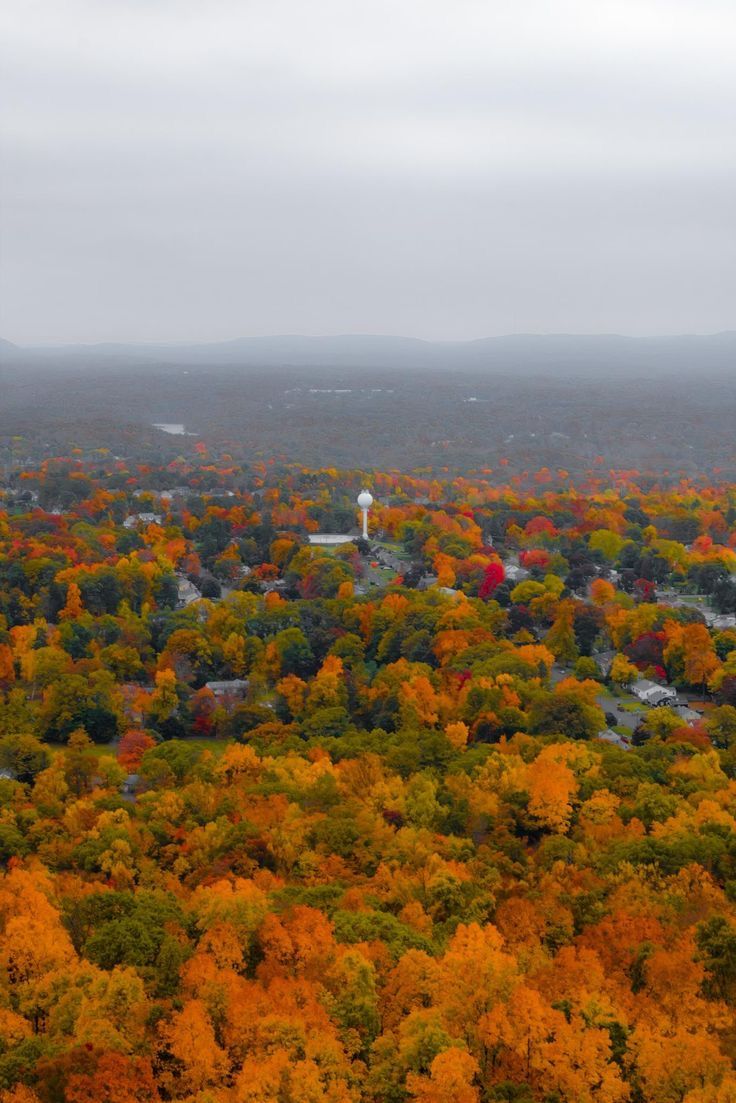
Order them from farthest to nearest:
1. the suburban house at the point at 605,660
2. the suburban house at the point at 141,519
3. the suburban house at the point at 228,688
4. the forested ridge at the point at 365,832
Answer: the suburban house at the point at 141,519 < the suburban house at the point at 605,660 < the suburban house at the point at 228,688 < the forested ridge at the point at 365,832

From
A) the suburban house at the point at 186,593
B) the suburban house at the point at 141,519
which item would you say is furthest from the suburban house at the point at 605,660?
the suburban house at the point at 141,519

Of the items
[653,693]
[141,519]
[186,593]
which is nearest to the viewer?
[653,693]

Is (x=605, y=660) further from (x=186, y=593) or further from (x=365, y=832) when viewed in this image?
(x=186, y=593)

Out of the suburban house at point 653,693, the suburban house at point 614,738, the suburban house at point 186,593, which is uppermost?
the suburban house at point 186,593

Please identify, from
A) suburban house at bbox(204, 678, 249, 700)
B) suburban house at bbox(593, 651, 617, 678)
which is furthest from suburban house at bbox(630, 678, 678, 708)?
suburban house at bbox(204, 678, 249, 700)

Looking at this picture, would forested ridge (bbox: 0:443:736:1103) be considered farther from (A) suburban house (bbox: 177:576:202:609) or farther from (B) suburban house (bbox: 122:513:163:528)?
(B) suburban house (bbox: 122:513:163:528)

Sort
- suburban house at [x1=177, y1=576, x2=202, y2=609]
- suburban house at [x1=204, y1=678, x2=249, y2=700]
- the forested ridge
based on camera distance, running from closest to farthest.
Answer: the forested ridge → suburban house at [x1=204, y1=678, x2=249, y2=700] → suburban house at [x1=177, y1=576, x2=202, y2=609]

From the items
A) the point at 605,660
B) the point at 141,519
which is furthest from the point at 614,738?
the point at 141,519

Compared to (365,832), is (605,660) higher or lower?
lower

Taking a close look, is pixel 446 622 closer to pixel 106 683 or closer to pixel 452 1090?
pixel 106 683

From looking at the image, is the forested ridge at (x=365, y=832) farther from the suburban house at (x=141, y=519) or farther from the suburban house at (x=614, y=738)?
the suburban house at (x=141, y=519)
